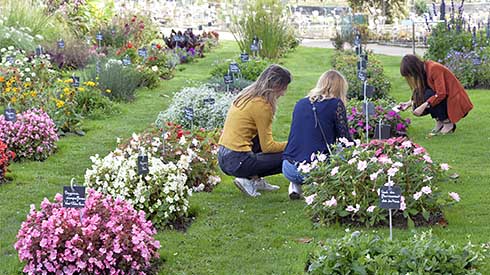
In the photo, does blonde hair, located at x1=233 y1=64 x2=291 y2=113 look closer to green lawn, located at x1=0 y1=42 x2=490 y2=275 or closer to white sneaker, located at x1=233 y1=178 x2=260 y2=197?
white sneaker, located at x1=233 y1=178 x2=260 y2=197

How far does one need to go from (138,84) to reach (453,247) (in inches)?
394

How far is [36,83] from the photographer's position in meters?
10.8

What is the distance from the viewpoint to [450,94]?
30.2ft

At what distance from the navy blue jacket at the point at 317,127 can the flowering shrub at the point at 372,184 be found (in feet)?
1.99

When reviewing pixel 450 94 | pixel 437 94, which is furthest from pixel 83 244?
pixel 450 94

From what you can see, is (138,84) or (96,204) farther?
(138,84)

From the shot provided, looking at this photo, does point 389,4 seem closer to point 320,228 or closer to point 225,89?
point 225,89

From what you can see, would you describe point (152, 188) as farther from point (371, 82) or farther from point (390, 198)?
point (371, 82)

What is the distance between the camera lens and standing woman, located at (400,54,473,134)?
357 inches

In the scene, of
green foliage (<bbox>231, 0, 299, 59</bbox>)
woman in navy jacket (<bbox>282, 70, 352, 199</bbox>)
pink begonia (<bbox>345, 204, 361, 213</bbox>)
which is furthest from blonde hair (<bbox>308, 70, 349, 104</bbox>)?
green foliage (<bbox>231, 0, 299, 59</bbox>)

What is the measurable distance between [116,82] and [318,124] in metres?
6.37

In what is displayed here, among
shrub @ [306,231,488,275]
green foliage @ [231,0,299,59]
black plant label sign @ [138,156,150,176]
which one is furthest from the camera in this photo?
green foliage @ [231,0,299,59]

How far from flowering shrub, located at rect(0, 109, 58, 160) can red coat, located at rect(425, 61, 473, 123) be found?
4.15 m

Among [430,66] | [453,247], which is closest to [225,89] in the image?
[430,66]
